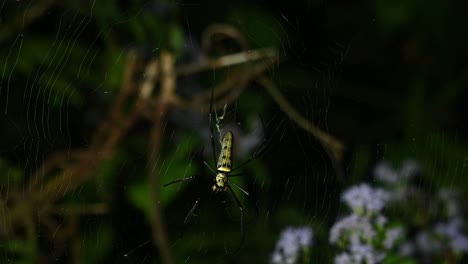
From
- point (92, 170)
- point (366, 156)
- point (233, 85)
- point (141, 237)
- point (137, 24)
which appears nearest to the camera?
point (141, 237)

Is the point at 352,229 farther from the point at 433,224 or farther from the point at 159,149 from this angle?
the point at 159,149

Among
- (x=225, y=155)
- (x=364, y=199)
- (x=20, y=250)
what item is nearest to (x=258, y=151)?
(x=225, y=155)

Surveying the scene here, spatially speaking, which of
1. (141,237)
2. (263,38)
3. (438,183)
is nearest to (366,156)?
(438,183)

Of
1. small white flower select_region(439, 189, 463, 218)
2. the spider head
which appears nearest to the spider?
the spider head

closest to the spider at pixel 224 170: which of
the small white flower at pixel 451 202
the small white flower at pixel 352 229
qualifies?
the small white flower at pixel 352 229

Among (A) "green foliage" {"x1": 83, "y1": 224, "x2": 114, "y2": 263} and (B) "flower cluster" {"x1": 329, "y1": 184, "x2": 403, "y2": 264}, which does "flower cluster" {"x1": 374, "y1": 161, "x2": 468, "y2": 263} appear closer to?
(B) "flower cluster" {"x1": 329, "y1": 184, "x2": 403, "y2": 264}

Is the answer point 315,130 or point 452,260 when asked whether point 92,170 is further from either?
point 452,260
